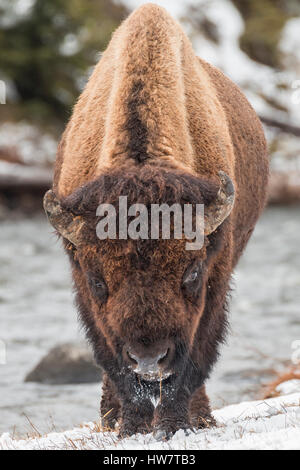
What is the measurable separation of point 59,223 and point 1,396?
4.08 m

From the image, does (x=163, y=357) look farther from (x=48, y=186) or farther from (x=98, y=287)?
(x=48, y=186)

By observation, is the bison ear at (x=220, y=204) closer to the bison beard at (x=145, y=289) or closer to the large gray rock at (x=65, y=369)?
the bison beard at (x=145, y=289)

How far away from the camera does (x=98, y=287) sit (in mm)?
5246

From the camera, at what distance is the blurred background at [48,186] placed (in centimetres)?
944

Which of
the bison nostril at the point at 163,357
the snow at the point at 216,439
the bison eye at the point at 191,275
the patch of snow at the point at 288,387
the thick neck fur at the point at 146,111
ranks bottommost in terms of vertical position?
the patch of snow at the point at 288,387

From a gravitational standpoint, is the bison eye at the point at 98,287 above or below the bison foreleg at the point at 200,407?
above

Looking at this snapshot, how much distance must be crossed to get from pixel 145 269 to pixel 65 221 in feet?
2.46

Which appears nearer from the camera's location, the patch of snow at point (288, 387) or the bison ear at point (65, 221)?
the bison ear at point (65, 221)

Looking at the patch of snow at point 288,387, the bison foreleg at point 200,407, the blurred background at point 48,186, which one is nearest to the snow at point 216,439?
the bison foreleg at point 200,407

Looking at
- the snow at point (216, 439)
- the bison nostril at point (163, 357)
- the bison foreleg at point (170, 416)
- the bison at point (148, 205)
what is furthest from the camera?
the bison foreleg at point (170, 416)

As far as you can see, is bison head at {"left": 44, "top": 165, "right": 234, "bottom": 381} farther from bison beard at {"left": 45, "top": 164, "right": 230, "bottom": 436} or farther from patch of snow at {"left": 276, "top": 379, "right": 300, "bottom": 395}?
patch of snow at {"left": 276, "top": 379, "right": 300, "bottom": 395}

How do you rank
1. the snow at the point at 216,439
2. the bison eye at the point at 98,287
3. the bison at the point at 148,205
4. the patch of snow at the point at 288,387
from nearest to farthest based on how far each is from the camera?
the snow at the point at 216,439 < the bison at the point at 148,205 < the bison eye at the point at 98,287 < the patch of snow at the point at 288,387

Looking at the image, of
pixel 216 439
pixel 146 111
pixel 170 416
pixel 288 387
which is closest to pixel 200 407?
pixel 170 416

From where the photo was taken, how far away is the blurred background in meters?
9.44
